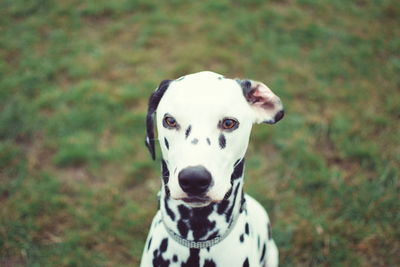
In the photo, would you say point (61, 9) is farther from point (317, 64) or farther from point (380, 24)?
point (380, 24)

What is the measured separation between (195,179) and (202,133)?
0.85 feet

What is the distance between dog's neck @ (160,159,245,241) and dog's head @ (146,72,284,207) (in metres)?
0.20

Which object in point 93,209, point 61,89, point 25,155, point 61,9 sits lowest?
point 93,209

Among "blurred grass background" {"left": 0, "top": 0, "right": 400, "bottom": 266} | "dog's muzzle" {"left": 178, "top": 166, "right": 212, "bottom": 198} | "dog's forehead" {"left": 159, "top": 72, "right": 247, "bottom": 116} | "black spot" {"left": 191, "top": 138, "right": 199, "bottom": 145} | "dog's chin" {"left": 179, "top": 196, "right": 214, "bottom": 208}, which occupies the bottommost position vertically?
"blurred grass background" {"left": 0, "top": 0, "right": 400, "bottom": 266}

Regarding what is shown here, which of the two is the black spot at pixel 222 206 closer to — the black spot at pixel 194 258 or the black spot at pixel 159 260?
the black spot at pixel 194 258

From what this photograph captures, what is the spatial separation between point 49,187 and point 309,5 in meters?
5.20

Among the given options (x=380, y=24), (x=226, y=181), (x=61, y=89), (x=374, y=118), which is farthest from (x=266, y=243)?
(x=380, y=24)

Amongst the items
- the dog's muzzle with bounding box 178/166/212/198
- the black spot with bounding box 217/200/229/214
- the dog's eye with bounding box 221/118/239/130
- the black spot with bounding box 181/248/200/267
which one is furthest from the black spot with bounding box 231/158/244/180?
the black spot with bounding box 181/248/200/267

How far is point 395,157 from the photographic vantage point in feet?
13.3

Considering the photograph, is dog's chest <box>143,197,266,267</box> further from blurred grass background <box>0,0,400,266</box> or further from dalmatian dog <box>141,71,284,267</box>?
blurred grass background <box>0,0,400,266</box>

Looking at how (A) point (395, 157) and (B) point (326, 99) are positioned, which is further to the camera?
(B) point (326, 99)

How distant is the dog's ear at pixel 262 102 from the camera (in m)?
2.15

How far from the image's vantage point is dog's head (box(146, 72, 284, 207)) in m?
1.75

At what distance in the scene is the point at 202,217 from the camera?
2.16m
